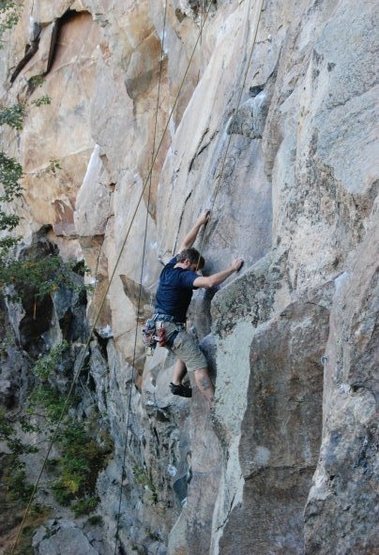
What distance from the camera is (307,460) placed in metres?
5.07

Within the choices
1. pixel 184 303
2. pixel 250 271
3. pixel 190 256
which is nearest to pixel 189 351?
pixel 184 303

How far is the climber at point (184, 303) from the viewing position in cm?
704

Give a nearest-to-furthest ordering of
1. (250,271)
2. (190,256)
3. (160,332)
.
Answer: (250,271) < (190,256) < (160,332)

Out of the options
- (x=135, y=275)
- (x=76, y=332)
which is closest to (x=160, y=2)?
(x=135, y=275)

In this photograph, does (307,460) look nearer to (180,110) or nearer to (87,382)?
(180,110)

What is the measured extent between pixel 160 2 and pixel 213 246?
734cm

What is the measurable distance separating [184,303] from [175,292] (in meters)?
0.19

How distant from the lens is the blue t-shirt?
23.9ft

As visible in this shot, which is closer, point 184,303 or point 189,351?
point 189,351

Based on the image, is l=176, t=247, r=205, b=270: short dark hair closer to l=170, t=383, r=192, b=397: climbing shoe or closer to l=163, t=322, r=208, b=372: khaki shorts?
l=163, t=322, r=208, b=372: khaki shorts

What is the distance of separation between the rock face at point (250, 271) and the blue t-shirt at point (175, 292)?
0.35 meters

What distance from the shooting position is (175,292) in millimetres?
7383

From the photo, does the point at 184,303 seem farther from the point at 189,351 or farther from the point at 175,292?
the point at 189,351

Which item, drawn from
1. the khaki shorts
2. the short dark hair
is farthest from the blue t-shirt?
the khaki shorts
